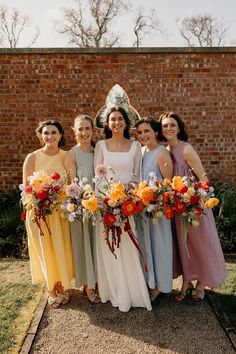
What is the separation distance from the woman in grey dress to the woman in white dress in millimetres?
100

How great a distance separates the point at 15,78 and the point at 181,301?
5342mm

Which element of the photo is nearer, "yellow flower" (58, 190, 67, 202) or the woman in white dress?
"yellow flower" (58, 190, 67, 202)

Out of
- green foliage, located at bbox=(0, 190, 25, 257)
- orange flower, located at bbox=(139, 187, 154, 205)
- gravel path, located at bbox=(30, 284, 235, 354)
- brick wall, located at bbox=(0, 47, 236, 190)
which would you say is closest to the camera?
gravel path, located at bbox=(30, 284, 235, 354)

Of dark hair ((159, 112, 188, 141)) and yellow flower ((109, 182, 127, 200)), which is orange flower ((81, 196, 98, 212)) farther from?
dark hair ((159, 112, 188, 141))

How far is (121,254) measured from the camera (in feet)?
12.9

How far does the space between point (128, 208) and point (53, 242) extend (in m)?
1.12

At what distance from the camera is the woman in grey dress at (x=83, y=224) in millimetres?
4016

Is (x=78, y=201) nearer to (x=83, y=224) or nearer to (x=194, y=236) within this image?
(x=83, y=224)

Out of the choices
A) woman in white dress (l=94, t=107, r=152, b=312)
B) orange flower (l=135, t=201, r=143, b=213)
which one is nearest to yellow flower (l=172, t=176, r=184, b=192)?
orange flower (l=135, t=201, r=143, b=213)

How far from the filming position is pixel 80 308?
13.3 ft

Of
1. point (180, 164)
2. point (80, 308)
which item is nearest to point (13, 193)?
point (80, 308)

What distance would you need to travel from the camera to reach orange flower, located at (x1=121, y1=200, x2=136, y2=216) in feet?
11.1

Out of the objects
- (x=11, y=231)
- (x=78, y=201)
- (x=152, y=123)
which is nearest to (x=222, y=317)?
(x=78, y=201)

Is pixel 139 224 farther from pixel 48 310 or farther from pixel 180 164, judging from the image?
pixel 48 310
